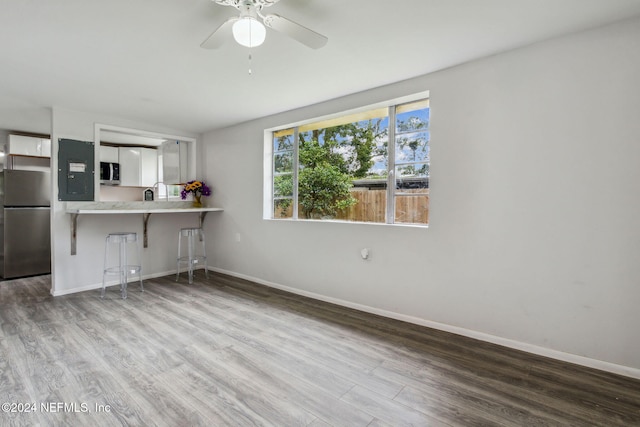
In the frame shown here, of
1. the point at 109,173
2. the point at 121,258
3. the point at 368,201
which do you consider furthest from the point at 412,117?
Result: the point at 109,173

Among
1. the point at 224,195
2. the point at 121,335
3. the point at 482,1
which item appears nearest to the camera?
the point at 482,1

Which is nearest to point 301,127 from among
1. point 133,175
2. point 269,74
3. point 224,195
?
point 269,74

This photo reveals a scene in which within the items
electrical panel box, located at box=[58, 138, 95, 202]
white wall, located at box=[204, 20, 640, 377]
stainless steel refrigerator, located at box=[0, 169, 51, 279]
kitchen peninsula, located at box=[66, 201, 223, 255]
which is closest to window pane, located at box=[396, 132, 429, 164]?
white wall, located at box=[204, 20, 640, 377]

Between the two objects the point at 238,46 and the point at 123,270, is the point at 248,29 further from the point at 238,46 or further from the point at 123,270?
the point at 123,270

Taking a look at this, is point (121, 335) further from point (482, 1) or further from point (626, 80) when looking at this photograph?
point (626, 80)

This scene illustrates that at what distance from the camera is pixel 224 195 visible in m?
4.71

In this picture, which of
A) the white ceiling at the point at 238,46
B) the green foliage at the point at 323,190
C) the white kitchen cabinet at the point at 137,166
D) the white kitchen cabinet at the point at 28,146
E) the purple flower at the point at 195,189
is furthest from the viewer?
the white kitchen cabinet at the point at 137,166

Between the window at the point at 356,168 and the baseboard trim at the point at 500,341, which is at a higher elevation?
the window at the point at 356,168

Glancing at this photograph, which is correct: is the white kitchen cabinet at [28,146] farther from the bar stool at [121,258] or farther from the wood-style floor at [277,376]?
the wood-style floor at [277,376]

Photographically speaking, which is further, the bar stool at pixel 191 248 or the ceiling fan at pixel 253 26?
the bar stool at pixel 191 248

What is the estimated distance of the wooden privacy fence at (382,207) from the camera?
2863 mm

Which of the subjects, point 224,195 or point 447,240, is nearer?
point 447,240

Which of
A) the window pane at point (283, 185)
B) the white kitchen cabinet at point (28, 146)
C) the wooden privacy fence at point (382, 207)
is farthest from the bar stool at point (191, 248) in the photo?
the white kitchen cabinet at point (28, 146)

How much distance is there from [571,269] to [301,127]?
298 centimetres
